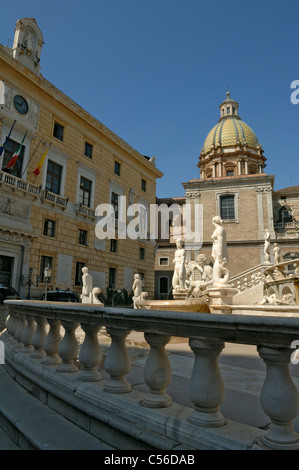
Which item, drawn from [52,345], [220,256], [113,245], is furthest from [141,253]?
[52,345]

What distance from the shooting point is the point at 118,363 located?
2539 millimetres

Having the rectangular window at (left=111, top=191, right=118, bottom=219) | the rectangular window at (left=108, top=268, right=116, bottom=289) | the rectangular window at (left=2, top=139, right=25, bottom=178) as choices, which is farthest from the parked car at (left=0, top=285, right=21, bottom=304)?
the rectangular window at (left=111, top=191, right=118, bottom=219)

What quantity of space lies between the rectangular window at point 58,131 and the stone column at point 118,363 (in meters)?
21.0

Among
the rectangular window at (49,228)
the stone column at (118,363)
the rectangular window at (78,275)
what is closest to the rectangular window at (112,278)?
the rectangular window at (78,275)

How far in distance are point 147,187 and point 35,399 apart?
2799cm

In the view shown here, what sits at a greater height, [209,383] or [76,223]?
[76,223]

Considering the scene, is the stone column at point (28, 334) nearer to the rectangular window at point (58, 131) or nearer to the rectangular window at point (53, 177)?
the rectangular window at point (53, 177)

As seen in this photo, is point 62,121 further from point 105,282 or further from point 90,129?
point 105,282

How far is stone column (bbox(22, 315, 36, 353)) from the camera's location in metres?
4.24

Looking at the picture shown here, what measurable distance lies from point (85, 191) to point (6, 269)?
8.37 meters

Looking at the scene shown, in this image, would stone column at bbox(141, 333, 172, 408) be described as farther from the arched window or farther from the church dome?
the church dome

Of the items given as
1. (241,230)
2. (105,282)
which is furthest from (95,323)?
(241,230)

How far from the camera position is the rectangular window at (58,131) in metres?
21.3

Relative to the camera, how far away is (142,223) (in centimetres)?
2911
